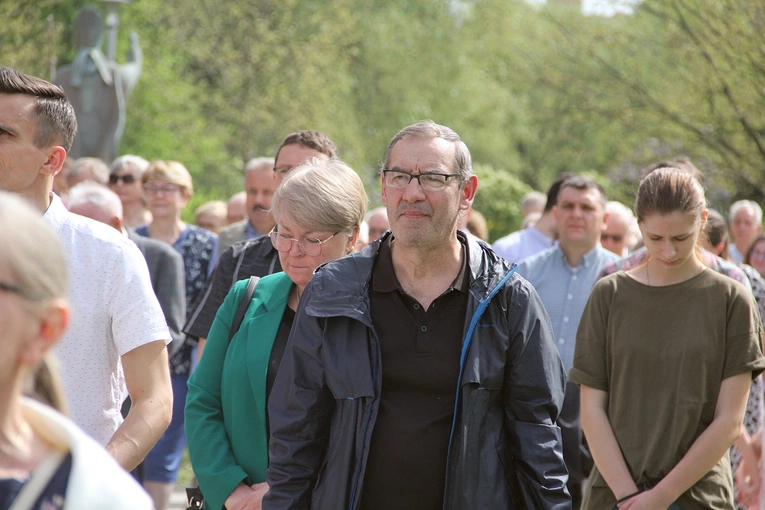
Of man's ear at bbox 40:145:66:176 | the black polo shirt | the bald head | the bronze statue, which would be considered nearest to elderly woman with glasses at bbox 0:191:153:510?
the black polo shirt

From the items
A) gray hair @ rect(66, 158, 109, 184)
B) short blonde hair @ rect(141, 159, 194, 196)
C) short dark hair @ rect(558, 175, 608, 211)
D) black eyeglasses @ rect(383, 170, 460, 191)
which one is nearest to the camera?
black eyeglasses @ rect(383, 170, 460, 191)

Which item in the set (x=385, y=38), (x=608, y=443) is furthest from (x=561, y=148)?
(x=608, y=443)

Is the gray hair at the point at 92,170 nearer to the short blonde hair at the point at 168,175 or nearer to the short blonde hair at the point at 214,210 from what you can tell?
the short blonde hair at the point at 168,175

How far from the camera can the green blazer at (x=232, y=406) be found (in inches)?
156

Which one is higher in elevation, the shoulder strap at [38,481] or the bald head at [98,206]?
the bald head at [98,206]

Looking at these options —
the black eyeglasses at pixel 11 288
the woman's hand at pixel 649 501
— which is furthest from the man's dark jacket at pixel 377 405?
the black eyeglasses at pixel 11 288

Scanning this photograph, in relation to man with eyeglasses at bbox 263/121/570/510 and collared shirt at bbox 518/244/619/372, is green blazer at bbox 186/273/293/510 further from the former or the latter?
collared shirt at bbox 518/244/619/372

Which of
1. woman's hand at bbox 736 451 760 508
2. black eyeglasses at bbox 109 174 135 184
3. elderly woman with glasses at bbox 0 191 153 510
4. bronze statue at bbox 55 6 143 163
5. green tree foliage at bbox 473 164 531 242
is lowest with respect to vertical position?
woman's hand at bbox 736 451 760 508

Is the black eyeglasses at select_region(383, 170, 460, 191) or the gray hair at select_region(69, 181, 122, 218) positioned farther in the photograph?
the gray hair at select_region(69, 181, 122, 218)

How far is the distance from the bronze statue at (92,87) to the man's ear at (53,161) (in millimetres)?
9232

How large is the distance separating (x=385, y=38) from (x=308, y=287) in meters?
31.8

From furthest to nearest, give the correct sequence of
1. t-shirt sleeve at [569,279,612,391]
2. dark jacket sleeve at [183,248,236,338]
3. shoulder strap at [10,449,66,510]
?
dark jacket sleeve at [183,248,236,338]
t-shirt sleeve at [569,279,612,391]
shoulder strap at [10,449,66,510]

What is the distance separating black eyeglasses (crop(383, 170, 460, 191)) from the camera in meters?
3.61

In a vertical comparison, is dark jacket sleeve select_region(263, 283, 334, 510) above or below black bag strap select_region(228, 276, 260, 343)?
below
